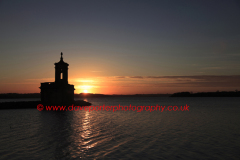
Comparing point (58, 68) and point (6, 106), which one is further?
point (6, 106)

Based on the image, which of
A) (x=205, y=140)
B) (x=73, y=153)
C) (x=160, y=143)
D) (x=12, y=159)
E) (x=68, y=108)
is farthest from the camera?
(x=68, y=108)

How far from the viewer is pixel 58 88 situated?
53.7 meters

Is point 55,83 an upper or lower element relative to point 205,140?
upper

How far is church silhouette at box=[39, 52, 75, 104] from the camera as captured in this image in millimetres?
53812

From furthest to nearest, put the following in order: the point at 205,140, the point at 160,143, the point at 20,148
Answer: the point at 205,140, the point at 160,143, the point at 20,148

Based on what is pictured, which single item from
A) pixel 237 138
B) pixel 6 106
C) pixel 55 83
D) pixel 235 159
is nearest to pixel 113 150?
pixel 235 159

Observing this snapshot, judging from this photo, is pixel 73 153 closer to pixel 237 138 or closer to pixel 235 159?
pixel 235 159

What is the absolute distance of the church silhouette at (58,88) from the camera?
177 feet

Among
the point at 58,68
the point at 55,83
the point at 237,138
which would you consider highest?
the point at 58,68

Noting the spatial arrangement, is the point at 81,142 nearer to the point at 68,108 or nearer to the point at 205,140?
the point at 205,140

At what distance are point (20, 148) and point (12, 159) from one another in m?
2.71

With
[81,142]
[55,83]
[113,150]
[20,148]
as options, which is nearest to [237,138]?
[113,150]

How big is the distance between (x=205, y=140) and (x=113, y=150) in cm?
918

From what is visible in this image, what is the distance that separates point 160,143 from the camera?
1738 cm
